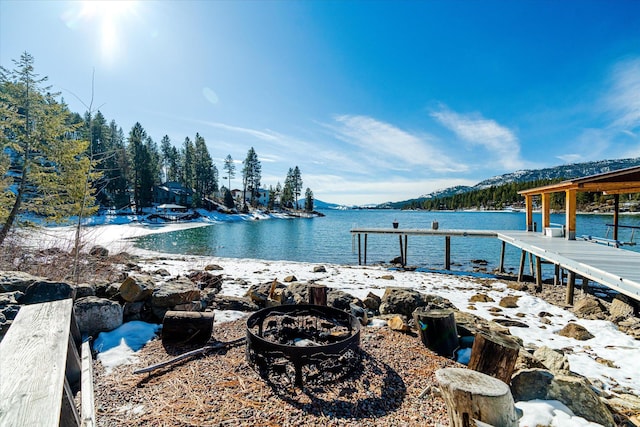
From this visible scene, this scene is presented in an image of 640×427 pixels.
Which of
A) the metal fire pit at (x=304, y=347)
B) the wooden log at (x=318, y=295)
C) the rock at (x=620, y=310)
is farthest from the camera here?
the rock at (x=620, y=310)

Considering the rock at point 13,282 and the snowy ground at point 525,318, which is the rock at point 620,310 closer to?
the snowy ground at point 525,318

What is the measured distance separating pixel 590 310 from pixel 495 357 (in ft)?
24.9

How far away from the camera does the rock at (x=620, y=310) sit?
25.4 ft

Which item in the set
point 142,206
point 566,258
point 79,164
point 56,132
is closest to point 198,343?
point 566,258

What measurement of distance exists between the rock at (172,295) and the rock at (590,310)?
A: 412 inches

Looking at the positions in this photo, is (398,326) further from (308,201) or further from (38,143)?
(308,201)

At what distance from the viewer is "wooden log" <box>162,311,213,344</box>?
436 centimetres

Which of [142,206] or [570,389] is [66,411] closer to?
[570,389]

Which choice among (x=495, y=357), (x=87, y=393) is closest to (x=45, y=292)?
(x=87, y=393)

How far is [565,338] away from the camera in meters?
6.49

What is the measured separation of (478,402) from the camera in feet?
7.23

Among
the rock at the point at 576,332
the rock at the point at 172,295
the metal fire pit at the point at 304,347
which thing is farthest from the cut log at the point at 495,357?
Result: the rock at the point at 172,295

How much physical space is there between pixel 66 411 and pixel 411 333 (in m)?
4.66

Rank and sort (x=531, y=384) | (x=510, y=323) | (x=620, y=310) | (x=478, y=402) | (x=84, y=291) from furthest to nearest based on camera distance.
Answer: (x=620, y=310)
(x=510, y=323)
(x=84, y=291)
(x=531, y=384)
(x=478, y=402)
